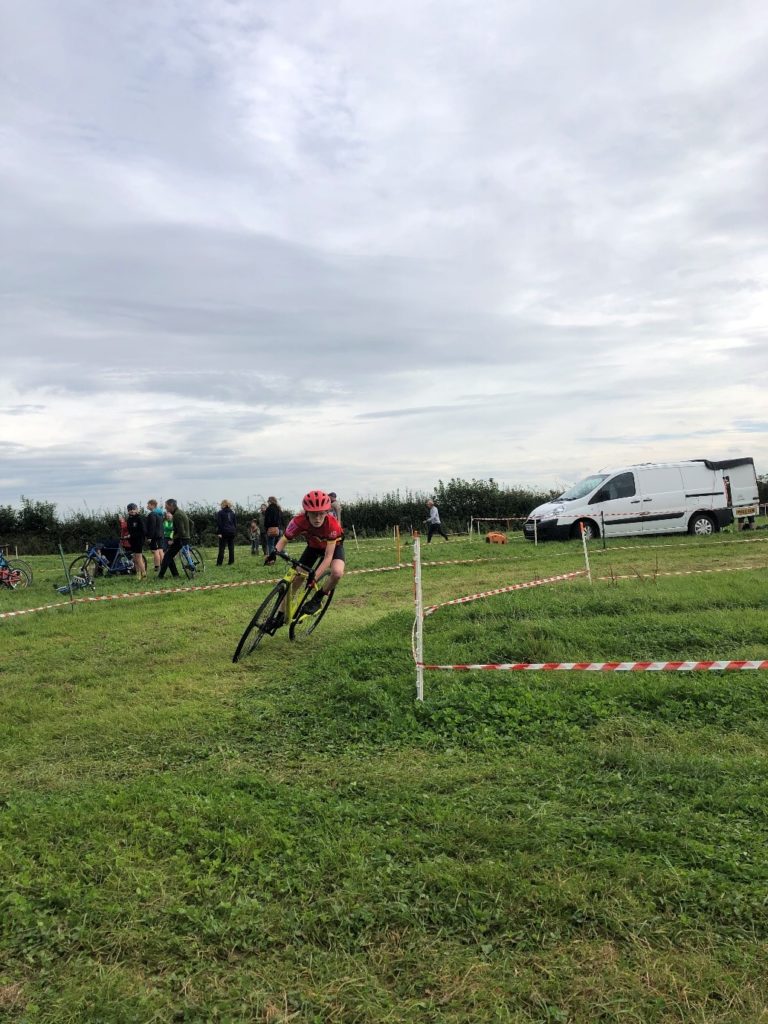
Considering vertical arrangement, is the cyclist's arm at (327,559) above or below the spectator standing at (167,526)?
below

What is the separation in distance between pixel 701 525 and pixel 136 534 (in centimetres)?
1577

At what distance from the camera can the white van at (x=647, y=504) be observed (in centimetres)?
2183

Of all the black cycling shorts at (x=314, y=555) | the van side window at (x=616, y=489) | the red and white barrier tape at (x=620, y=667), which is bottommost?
the red and white barrier tape at (x=620, y=667)

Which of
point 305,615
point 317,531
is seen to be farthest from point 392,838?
point 317,531

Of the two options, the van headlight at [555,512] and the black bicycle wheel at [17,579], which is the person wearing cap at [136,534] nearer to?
the black bicycle wheel at [17,579]

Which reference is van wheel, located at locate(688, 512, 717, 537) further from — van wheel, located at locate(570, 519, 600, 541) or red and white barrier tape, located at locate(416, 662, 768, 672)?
red and white barrier tape, located at locate(416, 662, 768, 672)

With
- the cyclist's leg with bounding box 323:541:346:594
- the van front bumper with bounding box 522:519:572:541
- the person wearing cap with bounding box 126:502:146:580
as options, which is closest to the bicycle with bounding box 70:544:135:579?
the person wearing cap with bounding box 126:502:146:580

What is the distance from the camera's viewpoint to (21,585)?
17.0m

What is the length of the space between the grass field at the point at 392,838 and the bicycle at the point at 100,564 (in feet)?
30.3

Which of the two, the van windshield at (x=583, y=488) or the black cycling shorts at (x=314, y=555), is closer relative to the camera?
the black cycling shorts at (x=314, y=555)

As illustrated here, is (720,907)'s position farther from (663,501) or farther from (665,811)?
(663,501)

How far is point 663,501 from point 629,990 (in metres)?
20.8

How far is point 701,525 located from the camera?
885 inches

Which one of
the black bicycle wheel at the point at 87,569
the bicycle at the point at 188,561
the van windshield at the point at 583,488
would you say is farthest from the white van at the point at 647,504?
the black bicycle wheel at the point at 87,569
